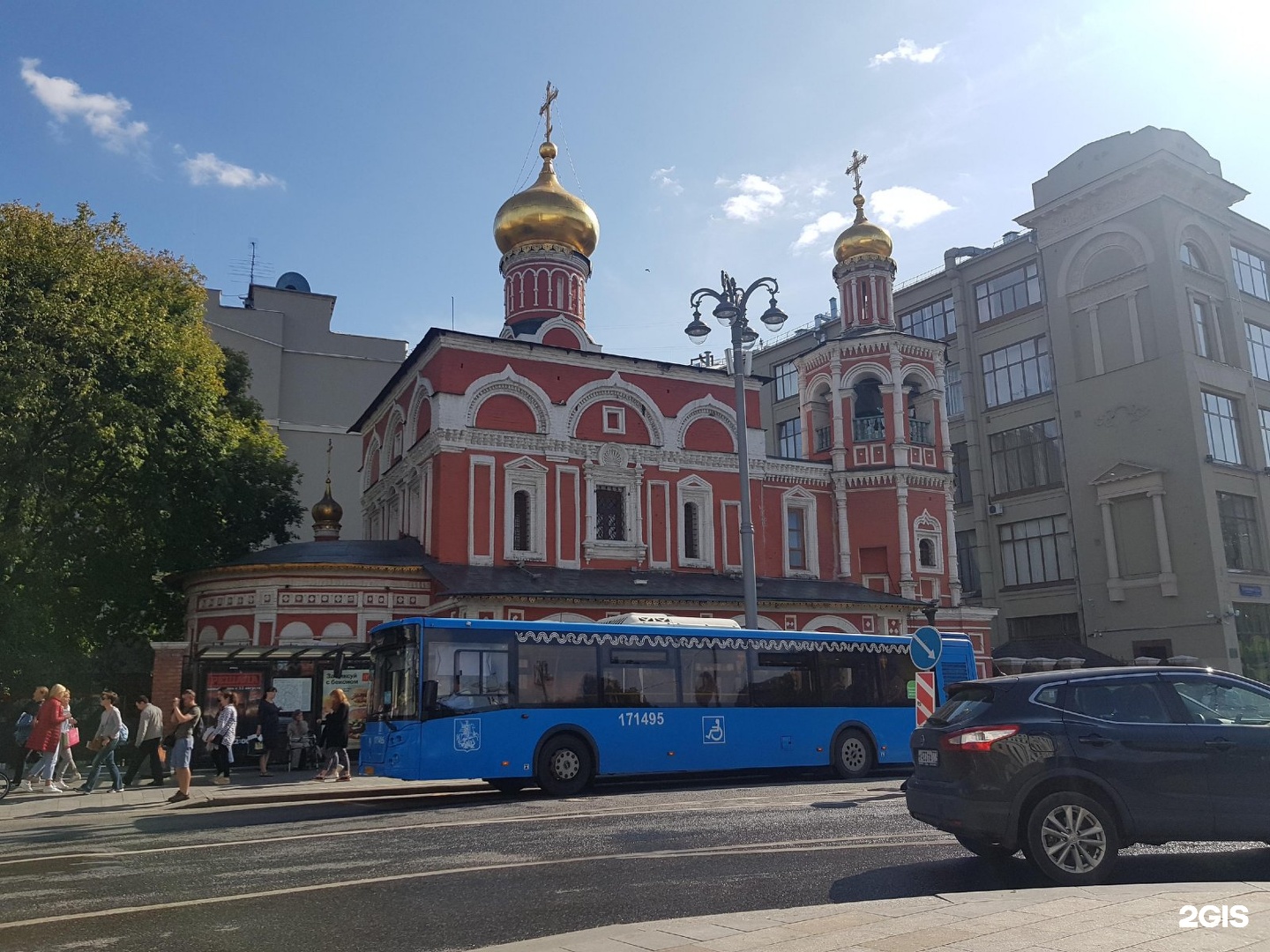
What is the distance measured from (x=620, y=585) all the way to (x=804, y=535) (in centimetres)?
875

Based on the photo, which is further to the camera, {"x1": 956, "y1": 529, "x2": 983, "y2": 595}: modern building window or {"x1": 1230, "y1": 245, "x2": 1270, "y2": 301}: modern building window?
{"x1": 956, "y1": 529, "x2": 983, "y2": 595}: modern building window

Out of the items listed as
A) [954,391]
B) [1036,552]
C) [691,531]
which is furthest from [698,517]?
[954,391]

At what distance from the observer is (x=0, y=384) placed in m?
20.1

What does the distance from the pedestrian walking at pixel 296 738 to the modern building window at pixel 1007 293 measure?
122ft

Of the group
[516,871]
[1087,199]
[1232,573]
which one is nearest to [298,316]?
[1087,199]

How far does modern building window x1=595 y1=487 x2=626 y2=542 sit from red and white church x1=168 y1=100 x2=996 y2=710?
0.09 m

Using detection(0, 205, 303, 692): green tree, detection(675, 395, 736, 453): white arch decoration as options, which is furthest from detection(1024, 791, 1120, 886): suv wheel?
detection(675, 395, 736, 453): white arch decoration

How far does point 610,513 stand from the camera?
30.6 m

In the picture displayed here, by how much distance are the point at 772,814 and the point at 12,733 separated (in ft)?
50.6

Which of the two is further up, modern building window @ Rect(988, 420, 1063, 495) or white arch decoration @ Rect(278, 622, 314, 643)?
modern building window @ Rect(988, 420, 1063, 495)

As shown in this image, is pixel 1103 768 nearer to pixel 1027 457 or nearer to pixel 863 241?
pixel 863 241

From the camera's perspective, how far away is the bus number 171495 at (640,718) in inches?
634

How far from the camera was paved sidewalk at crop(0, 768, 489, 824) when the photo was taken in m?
14.8

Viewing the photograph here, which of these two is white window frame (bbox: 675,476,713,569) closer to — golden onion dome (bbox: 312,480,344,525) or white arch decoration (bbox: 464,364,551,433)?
white arch decoration (bbox: 464,364,551,433)
